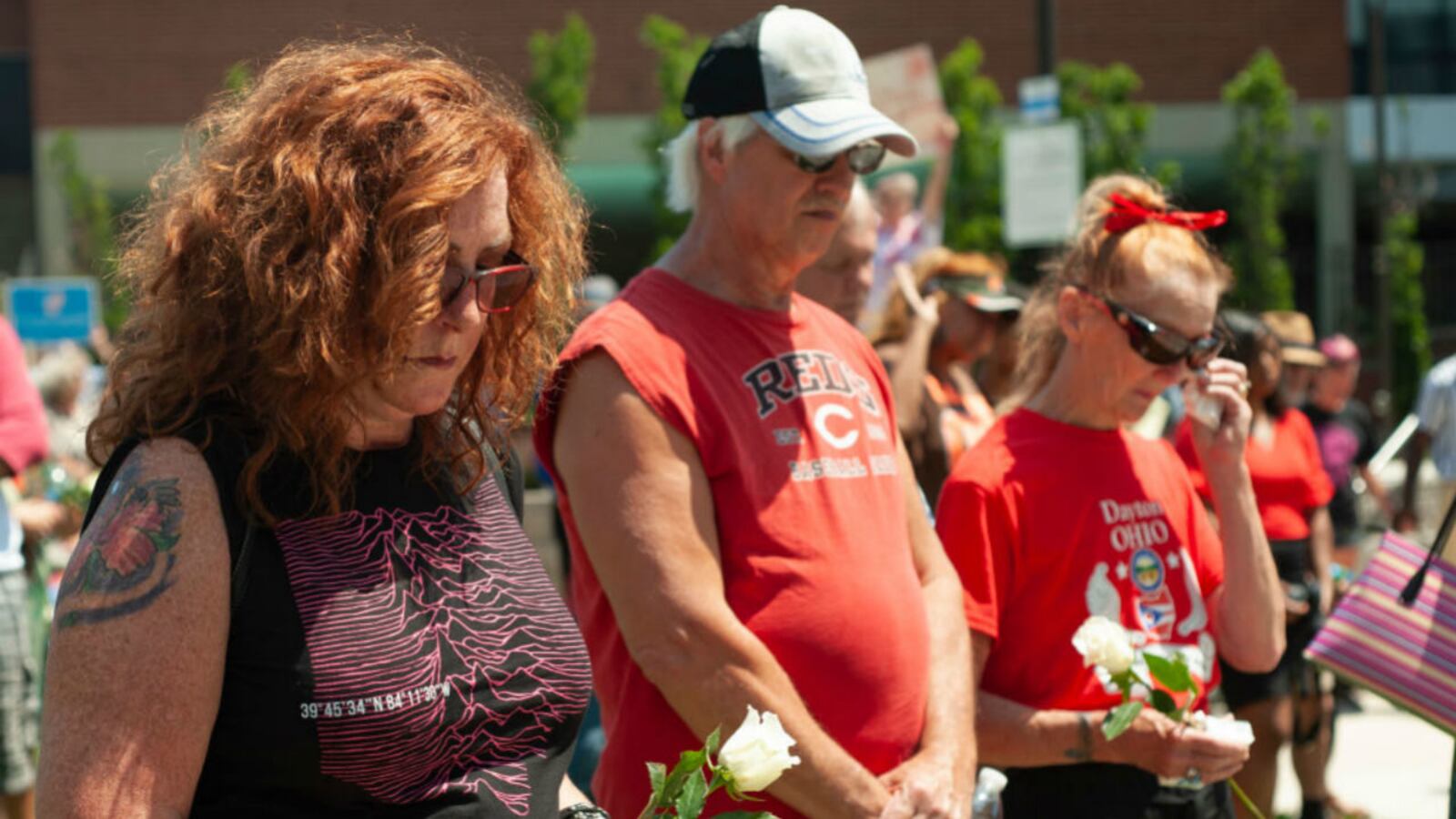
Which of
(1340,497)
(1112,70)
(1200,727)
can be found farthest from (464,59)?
(1112,70)

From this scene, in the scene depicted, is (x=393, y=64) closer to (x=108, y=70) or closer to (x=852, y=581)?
(x=852, y=581)

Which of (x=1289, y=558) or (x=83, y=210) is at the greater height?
(x=1289, y=558)

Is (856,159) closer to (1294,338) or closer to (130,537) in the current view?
(130,537)

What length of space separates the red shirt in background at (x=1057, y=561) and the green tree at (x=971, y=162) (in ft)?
63.2

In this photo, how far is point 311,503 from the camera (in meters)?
2.05

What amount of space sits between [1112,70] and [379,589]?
77.4 feet

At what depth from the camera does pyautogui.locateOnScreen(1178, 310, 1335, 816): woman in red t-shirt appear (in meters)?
6.24

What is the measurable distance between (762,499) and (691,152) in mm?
794

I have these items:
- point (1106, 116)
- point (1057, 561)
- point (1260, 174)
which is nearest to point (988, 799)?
point (1057, 561)

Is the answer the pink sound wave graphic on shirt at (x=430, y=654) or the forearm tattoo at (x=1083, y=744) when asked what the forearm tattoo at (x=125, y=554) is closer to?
the pink sound wave graphic on shirt at (x=430, y=654)

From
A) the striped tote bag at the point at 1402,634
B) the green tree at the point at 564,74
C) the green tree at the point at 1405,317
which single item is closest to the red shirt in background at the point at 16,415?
the striped tote bag at the point at 1402,634

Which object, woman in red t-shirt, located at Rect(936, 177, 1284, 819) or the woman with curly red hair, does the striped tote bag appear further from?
the woman with curly red hair

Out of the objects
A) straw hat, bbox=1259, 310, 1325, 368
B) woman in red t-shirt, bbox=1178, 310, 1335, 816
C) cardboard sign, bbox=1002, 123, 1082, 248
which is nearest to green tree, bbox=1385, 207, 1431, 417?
cardboard sign, bbox=1002, 123, 1082, 248

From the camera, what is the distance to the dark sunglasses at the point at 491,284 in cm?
213
